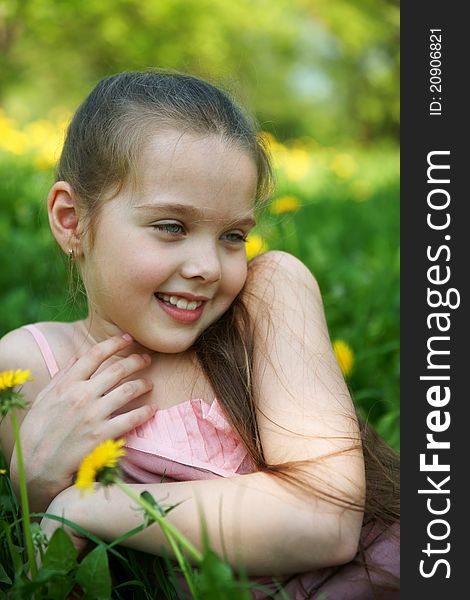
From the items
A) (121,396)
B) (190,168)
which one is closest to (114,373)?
(121,396)

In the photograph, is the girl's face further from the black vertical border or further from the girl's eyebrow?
the black vertical border

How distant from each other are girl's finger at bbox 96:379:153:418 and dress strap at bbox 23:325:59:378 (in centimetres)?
16

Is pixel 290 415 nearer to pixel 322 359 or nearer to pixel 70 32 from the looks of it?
pixel 322 359

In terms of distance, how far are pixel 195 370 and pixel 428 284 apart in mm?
453

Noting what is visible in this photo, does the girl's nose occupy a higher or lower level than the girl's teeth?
higher

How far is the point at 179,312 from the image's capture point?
1.48m

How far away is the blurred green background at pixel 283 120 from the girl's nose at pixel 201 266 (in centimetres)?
46

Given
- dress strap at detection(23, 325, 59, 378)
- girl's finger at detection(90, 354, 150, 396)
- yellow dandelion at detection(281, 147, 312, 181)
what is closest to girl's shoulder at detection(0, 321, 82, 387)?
dress strap at detection(23, 325, 59, 378)

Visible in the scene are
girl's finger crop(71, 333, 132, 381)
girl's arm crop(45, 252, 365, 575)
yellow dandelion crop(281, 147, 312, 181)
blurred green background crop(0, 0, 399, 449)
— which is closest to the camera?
girl's arm crop(45, 252, 365, 575)

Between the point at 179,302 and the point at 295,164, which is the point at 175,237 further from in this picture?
the point at 295,164

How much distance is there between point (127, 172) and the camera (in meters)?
→ 1.48

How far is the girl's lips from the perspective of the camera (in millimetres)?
1481

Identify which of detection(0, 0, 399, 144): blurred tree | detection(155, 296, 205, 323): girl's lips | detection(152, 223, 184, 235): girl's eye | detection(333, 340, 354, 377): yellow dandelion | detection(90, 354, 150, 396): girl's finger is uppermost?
detection(0, 0, 399, 144): blurred tree

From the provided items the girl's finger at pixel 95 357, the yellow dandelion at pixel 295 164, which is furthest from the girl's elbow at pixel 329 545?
the yellow dandelion at pixel 295 164
